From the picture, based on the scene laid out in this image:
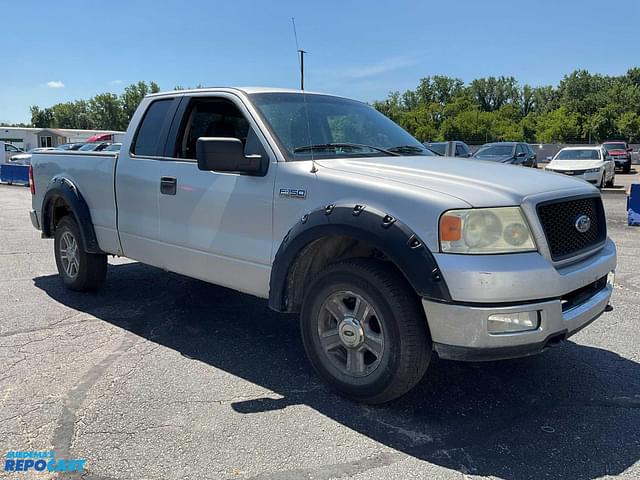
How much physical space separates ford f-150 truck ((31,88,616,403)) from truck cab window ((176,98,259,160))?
1 cm

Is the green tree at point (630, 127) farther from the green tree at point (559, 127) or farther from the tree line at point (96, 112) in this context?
the tree line at point (96, 112)

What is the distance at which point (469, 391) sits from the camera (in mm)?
3674

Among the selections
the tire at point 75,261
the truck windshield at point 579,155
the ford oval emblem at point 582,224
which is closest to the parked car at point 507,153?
the truck windshield at point 579,155

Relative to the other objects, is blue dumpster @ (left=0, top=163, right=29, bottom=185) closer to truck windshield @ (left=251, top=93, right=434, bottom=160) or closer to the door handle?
the door handle

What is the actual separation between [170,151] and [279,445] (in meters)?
2.71

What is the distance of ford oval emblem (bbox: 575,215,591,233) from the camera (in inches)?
132

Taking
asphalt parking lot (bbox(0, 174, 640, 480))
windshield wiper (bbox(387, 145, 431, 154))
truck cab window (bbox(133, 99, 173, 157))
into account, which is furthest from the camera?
truck cab window (bbox(133, 99, 173, 157))

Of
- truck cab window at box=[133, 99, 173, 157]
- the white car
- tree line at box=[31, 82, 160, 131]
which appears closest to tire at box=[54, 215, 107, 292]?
truck cab window at box=[133, 99, 173, 157]

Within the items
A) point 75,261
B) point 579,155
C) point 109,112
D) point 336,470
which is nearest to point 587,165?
point 579,155

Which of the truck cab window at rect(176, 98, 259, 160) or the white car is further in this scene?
the white car

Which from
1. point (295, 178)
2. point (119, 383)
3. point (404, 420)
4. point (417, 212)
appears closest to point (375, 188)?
point (417, 212)

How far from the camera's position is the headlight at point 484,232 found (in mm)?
2947

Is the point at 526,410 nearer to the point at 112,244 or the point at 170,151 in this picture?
the point at 170,151

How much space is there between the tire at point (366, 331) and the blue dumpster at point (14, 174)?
23.5 m
